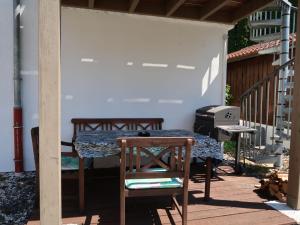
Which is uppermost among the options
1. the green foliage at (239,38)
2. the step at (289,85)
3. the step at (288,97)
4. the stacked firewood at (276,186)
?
the green foliage at (239,38)

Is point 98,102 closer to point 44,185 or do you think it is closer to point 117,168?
point 117,168

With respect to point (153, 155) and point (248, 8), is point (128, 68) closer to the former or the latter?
point (248, 8)

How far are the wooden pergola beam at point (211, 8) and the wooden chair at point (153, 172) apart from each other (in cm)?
274

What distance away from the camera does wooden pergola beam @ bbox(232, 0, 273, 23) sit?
4.31 m

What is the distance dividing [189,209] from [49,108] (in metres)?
1.87

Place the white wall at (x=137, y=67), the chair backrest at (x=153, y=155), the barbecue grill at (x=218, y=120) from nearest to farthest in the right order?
the chair backrest at (x=153, y=155) → the barbecue grill at (x=218, y=120) → the white wall at (x=137, y=67)

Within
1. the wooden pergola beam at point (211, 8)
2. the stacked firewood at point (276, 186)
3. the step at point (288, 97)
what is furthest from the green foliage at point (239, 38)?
the stacked firewood at point (276, 186)

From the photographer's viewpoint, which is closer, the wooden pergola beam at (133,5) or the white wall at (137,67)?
the wooden pergola beam at (133,5)

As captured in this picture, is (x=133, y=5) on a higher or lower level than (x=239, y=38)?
lower

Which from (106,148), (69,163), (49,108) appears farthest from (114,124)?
(49,108)

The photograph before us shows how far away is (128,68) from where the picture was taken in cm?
469

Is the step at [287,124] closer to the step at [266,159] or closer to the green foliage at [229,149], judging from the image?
the step at [266,159]

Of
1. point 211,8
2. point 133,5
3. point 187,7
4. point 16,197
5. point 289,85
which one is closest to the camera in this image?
point 16,197

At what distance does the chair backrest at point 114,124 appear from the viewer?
447 centimetres
